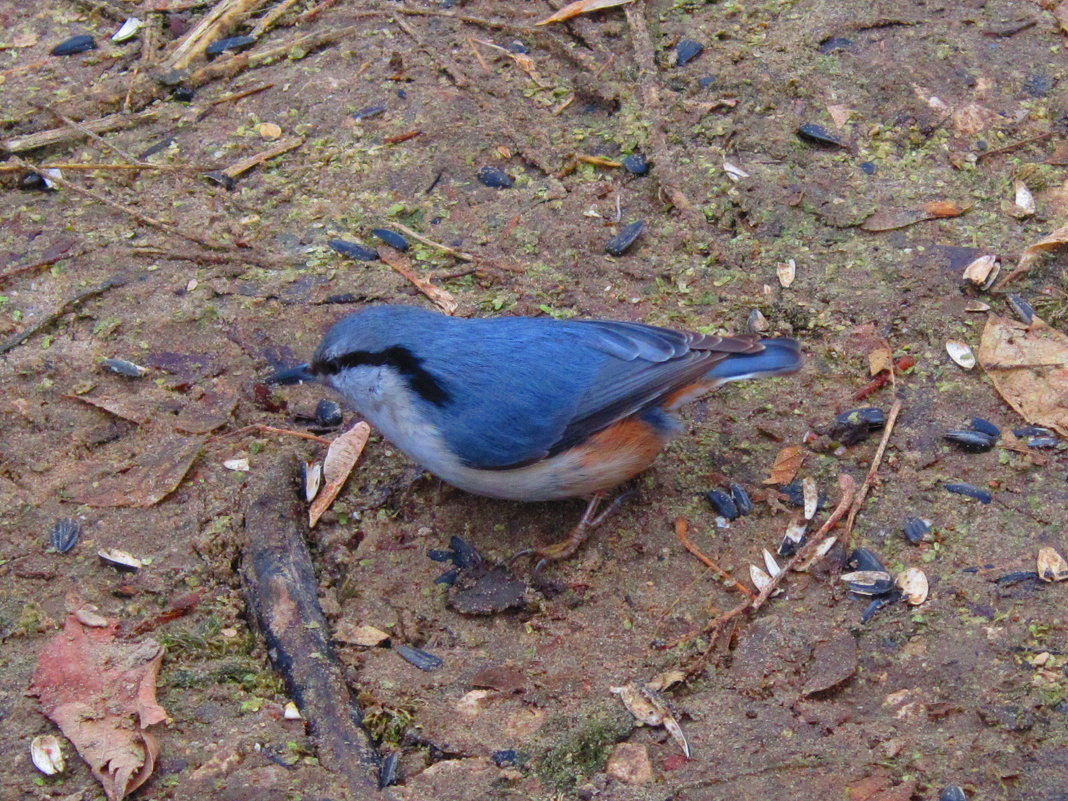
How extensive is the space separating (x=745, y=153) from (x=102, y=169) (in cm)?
339

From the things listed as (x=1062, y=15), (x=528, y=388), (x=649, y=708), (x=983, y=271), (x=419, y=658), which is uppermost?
(x=1062, y=15)

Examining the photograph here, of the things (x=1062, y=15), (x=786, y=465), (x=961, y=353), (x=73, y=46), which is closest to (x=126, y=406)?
(x=786, y=465)

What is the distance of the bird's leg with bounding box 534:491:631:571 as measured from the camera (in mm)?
4309

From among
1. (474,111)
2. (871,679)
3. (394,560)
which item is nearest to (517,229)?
(474,111)

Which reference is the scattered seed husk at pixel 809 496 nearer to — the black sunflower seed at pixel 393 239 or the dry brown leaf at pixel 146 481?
the black sunflower seed at pixel 393 239

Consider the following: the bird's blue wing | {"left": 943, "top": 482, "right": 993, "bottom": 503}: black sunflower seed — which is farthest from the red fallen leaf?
{"left": 943, "top": 482, "right": 993, "bottom": 503}: black sunflower seed

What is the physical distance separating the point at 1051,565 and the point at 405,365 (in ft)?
8.00

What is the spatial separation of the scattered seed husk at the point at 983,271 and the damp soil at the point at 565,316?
76 millimetres

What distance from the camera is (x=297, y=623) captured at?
3.90m

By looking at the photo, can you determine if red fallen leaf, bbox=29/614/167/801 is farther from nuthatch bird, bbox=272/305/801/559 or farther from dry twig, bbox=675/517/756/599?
dry twig, bbox=675/517/756/599

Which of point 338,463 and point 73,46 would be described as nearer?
point 338,463

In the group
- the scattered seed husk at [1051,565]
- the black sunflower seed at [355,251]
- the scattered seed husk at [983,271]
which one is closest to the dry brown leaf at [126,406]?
the black sunflower seed at [355,251]

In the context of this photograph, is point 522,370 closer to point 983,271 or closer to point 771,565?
point 771,565

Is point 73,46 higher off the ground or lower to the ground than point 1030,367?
higher
